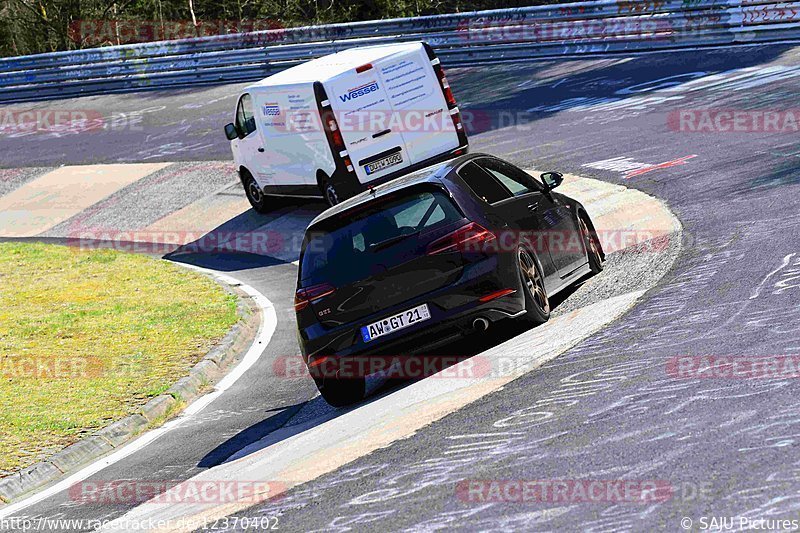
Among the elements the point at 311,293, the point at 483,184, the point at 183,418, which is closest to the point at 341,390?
the point at 311,293

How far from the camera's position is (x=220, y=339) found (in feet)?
44.7

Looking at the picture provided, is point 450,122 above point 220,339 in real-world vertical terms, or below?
above

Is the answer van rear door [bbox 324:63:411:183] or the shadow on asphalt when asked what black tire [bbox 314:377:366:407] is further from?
van rear door [bbox 324:63:411:183]

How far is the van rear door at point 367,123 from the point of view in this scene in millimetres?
17422

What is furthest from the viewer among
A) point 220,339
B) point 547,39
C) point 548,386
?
Result: point 547,39

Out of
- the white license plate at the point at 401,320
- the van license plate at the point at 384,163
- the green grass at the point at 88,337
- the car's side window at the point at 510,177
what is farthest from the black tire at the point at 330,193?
the white license plate at the point at 401,320

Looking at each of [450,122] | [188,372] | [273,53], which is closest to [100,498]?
[188,372]

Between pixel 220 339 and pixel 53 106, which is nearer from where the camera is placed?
pixel 220 339

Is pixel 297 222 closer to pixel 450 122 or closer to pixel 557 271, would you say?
pixel 450 122

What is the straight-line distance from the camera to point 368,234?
9.77 meters

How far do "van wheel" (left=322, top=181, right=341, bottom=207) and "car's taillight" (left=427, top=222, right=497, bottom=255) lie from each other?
345 inches

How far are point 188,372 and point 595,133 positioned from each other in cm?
1043

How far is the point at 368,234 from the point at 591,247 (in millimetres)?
3185

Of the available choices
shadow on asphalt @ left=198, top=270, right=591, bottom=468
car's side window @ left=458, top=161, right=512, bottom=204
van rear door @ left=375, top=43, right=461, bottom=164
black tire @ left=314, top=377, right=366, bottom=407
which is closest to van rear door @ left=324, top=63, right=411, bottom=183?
van rear door @ left=375, top=43, right=461, bottom=164
